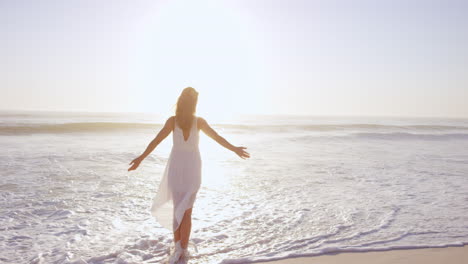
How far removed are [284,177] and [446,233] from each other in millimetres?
4403

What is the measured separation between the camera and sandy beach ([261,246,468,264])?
3.93 metres

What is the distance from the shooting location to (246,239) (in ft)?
15.0

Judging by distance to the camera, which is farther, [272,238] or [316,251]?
[272,238]

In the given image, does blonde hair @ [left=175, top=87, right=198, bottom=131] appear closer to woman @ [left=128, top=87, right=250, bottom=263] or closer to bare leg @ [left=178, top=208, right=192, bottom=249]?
woman @ [left=128, top=87, right=250, bottom=263]

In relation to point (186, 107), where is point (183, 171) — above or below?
below

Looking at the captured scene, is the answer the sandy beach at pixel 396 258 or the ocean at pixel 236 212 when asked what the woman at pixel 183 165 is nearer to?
the ocean at pixel 236 212

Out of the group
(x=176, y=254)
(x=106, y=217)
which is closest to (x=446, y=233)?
(x=176, y=254)

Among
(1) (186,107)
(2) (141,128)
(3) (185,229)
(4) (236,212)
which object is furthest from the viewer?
(2) (141,128)

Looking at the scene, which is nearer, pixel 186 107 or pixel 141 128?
pixel 186 107

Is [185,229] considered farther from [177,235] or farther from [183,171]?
[183,171]

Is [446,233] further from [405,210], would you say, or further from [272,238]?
[272,238]

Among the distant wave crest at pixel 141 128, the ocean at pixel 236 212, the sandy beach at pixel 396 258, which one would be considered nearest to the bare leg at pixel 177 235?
the ocean at pixel 236 212

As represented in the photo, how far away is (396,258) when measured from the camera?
403 centimetres

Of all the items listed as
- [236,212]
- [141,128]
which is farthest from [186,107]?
[141,128]
